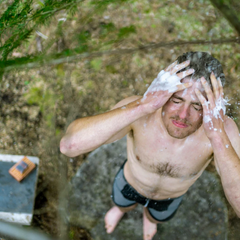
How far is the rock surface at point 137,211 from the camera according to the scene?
9.12ft

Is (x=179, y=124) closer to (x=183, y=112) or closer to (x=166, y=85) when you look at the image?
(x=183, y=112)

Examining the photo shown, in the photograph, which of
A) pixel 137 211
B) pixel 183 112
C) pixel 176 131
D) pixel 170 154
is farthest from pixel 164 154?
pixel 137 211

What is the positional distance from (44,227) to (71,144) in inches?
77.6

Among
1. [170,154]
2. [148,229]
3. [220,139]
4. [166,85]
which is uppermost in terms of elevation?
[166,85]

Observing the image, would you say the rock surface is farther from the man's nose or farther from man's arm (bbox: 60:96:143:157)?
the man's nose

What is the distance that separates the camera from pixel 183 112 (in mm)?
1504

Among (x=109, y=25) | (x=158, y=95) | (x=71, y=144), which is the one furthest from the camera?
(x=109, y=25)

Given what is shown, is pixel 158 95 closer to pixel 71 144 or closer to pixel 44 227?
pixel 71 144

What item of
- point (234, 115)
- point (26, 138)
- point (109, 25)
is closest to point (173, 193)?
point (234, 115)

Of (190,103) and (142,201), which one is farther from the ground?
(190,103)

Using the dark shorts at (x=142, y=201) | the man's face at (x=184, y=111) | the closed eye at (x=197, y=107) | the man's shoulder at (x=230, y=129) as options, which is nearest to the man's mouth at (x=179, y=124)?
the man's face at (x=184, y=111)

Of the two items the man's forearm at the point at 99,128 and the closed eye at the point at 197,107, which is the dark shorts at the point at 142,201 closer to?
the man's forearm at the point at 99,128

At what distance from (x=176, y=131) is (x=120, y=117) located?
0.42 metres

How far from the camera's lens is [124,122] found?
152 centimetres
